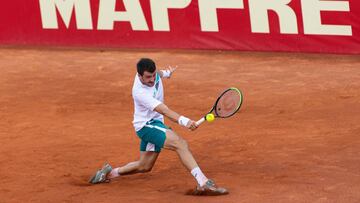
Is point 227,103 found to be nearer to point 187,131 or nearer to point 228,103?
point 228,103

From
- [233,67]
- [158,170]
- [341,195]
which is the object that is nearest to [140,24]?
[233,67]

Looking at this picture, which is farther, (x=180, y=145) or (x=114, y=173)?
(x=114, y=173)

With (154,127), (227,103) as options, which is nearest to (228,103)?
(227,103)

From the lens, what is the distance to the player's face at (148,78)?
10.3 m

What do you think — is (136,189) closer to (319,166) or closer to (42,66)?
(319,166)

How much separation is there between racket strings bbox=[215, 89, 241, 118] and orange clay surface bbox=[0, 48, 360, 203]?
3.08 feet

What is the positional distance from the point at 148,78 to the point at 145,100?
10.5 inches

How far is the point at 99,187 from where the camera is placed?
438 inches

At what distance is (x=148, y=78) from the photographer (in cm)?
1034

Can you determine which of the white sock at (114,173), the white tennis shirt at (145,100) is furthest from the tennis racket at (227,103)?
the white sock at (114,173)

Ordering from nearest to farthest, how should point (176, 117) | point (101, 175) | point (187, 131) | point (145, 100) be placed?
point (176, 117)
point (145, 100)
point (101, 175)
point (187, 131)

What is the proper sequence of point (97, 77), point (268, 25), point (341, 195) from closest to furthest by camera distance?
point (341, 195) → point (97, 77) → point (268, 25)

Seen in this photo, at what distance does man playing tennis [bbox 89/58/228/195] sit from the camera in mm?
10281

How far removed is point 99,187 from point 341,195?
120 inches
